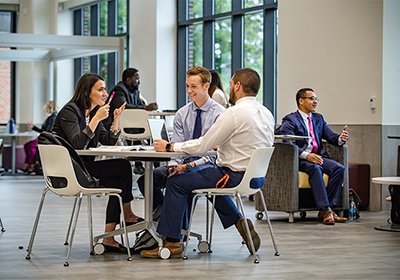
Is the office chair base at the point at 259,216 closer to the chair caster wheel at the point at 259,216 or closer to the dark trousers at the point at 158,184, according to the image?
the chair caster wheel at the point at 259,216

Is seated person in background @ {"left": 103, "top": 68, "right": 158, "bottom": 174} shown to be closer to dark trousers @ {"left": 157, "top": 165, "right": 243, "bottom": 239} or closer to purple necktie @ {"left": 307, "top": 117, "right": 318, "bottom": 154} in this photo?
purple necktie @ {"left": 307, "top": 117, "right": 318, "bottom": 154}

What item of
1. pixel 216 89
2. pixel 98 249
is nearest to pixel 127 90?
pixel 216 89

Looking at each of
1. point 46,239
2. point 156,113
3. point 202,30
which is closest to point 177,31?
point 202,30

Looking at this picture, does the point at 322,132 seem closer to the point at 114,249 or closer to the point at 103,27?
the point at 114,249

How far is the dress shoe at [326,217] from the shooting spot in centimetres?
844

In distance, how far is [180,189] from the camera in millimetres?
6137

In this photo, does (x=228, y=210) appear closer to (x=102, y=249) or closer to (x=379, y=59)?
(x=102, y=249)

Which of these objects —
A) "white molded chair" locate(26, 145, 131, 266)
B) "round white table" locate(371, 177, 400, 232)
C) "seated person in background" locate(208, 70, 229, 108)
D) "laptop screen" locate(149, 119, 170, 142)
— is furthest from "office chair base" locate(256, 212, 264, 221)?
"white molded chair" locate(26, 145, 131, 266)

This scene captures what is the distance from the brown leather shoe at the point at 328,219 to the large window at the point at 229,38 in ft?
13.6

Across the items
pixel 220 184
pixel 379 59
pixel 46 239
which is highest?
pixel 379 59

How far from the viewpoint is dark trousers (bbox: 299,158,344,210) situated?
28.2 feet

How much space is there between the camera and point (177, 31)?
49.8 feet

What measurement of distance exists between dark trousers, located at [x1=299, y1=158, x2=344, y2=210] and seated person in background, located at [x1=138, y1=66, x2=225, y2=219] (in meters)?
2.22

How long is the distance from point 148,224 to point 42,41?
34.1 ft
